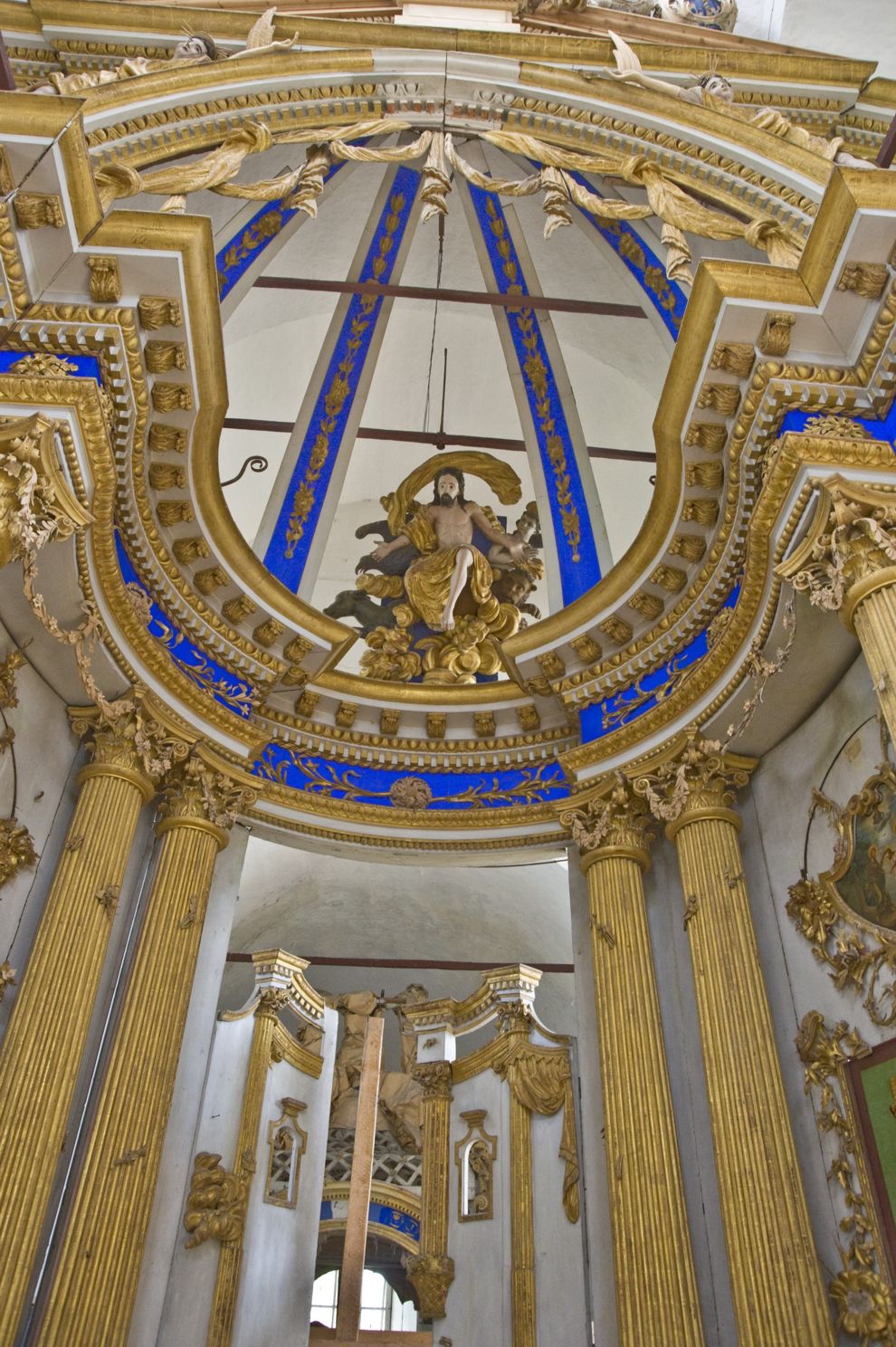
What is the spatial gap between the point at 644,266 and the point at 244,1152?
8609mm

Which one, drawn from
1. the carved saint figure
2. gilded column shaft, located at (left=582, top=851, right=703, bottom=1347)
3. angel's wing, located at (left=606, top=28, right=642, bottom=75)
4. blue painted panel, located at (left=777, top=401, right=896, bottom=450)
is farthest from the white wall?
gilded column shaft, located at (left=582, top=851, right=703, bottom=1347)

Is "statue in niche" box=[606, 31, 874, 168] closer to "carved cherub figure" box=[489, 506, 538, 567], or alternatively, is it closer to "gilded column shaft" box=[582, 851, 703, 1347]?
Answer: "carved cherub figure" box=[489, 506, 538, 567]

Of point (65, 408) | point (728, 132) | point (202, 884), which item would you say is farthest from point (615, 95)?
point (202, 884)

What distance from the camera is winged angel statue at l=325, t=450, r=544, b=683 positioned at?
36.9 feet

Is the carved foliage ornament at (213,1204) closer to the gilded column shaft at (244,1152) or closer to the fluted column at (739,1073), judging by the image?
the gilded column shaft at (244,1152)

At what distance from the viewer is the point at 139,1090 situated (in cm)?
677

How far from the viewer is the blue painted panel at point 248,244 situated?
32.2 ft

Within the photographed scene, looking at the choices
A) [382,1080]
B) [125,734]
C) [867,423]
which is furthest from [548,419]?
[382,1080]

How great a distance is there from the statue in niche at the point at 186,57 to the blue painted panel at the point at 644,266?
3.07 metres

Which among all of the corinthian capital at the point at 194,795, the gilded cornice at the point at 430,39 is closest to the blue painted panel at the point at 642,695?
the corinthian capital at the point at 194,795

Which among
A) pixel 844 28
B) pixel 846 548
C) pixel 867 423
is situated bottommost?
pixel 846 548

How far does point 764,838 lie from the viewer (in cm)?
746

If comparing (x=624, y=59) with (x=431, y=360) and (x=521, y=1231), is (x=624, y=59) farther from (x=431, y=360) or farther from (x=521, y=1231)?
(x=521, y=1231)

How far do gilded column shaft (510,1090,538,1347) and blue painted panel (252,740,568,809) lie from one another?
2.77 m
